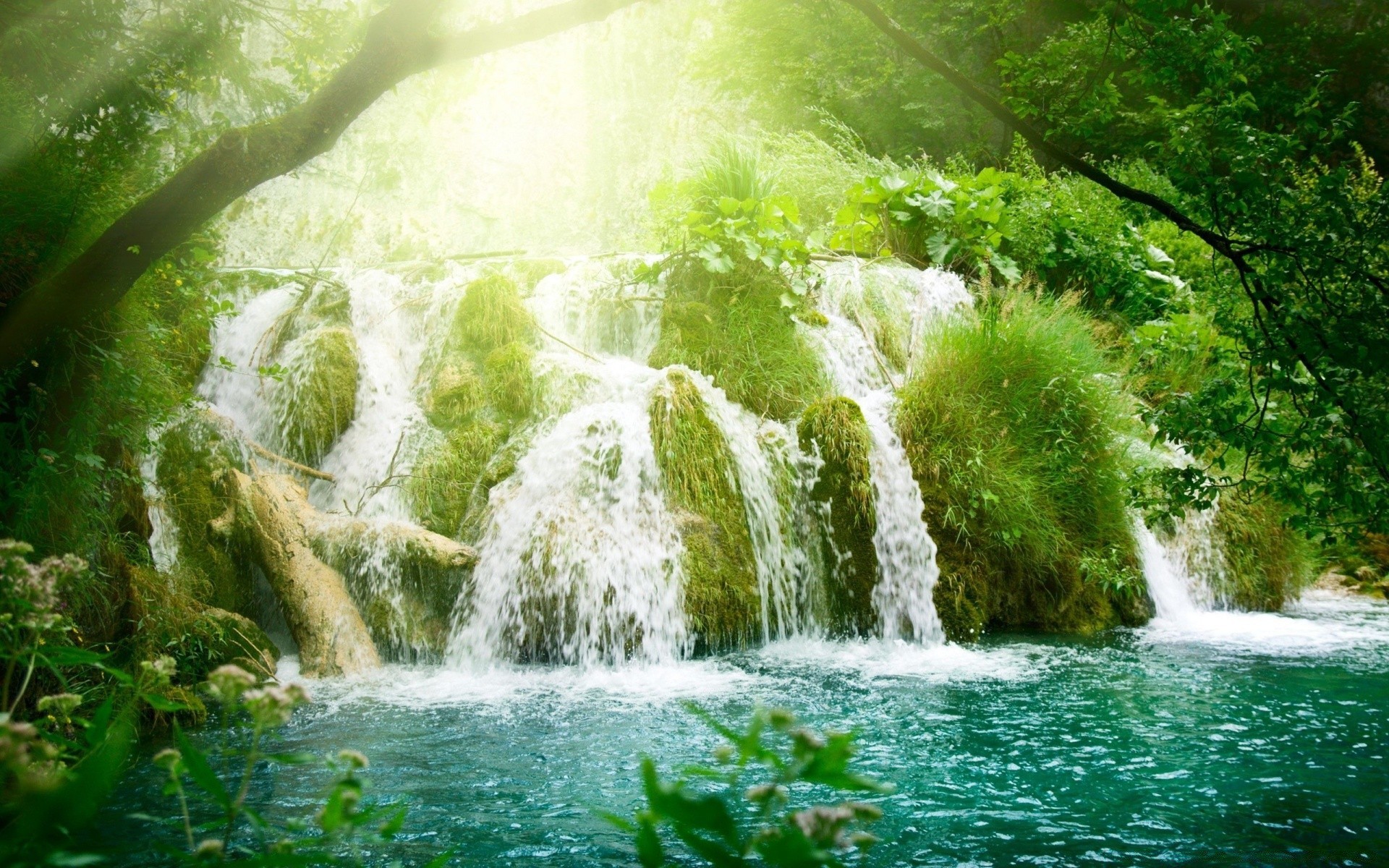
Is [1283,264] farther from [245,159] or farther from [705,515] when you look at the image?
[705,515]

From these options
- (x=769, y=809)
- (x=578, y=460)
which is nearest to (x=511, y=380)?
(x=578, y=460)

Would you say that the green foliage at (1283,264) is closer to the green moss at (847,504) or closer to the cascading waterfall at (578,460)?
the green moss at (847,504)

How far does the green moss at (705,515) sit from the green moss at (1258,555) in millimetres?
3534

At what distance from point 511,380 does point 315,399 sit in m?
1.53

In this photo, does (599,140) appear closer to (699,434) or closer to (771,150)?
(771,150)

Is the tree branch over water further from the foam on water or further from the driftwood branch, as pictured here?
the driftwood branch

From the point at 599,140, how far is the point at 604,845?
1385cm

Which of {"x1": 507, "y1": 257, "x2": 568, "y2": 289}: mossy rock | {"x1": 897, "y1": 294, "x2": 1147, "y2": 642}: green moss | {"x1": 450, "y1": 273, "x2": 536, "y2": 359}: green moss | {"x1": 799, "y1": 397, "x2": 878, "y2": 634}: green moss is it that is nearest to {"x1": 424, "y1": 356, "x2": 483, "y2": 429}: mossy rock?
{"x1": 450, "y1": 273, "x2": 536, "y2": 359}: green moss

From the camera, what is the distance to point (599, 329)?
7.43 m

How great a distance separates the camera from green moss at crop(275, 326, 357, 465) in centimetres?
646

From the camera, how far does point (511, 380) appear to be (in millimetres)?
6371

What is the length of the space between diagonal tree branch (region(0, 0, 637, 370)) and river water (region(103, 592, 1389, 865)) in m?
1.66

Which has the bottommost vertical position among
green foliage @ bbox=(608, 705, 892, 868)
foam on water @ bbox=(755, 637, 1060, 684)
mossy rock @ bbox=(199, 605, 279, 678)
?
foam on water @ bbox=(755, 637, 1060, 684)

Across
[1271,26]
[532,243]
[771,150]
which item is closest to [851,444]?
[771,150]
